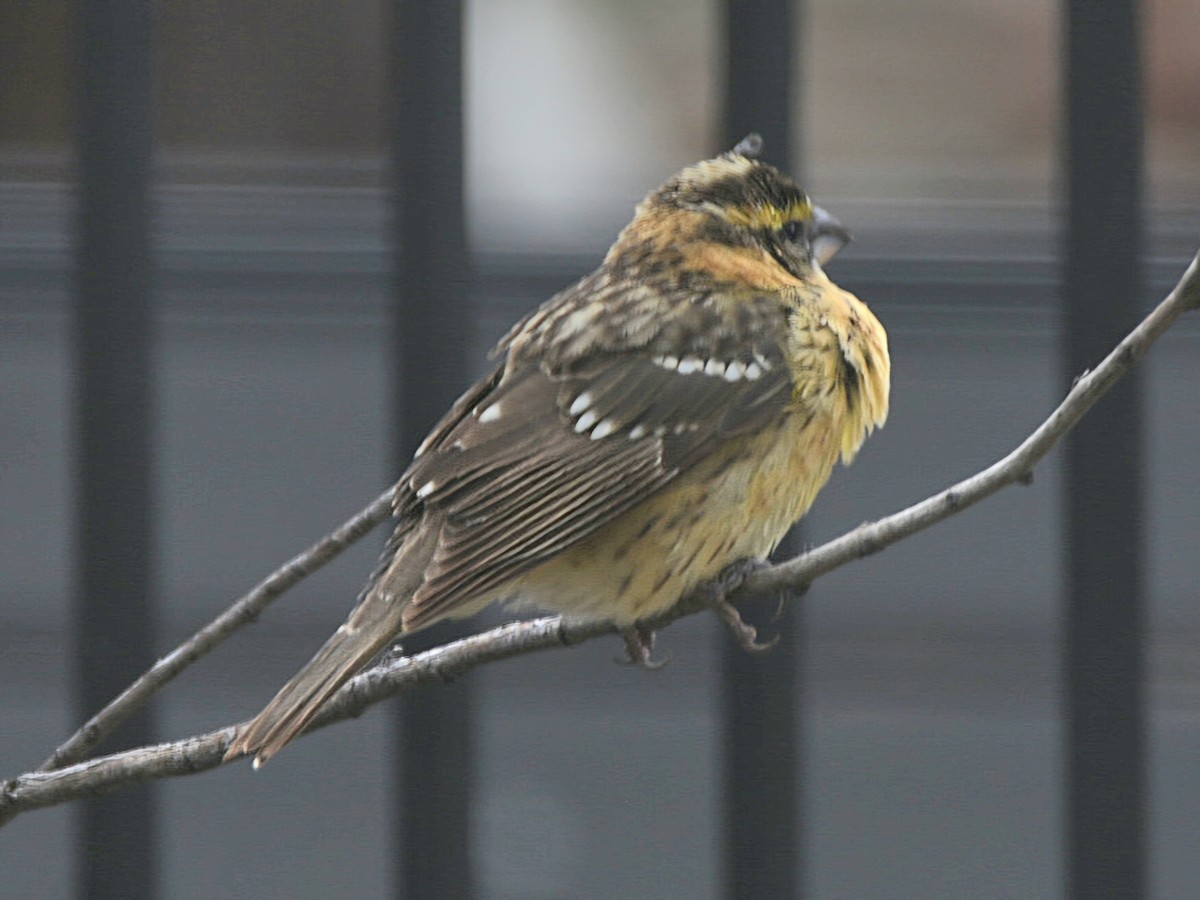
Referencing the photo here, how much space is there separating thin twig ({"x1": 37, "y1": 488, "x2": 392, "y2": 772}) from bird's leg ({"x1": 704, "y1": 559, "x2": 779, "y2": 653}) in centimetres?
49

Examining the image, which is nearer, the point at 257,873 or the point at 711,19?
the point at 257,873

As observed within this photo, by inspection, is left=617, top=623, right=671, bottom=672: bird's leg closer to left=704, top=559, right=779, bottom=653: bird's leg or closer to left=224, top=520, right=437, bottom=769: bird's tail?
left=704, top=559, right=779, bottom=653: bird's leg

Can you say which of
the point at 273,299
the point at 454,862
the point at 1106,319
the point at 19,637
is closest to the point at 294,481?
the point at 273,299

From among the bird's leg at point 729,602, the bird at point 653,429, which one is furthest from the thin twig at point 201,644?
the bird's leg at point 729,602

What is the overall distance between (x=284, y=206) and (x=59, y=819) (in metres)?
1.36

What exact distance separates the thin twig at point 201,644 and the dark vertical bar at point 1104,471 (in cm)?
177

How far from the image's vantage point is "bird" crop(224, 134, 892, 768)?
215cm

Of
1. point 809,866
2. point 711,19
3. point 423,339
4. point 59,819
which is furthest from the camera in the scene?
point 711,19

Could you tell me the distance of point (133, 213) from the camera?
10.4ft

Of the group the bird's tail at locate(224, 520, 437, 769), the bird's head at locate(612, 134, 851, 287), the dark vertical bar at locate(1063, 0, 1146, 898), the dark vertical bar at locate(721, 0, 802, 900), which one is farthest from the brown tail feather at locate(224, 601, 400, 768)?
the dark vertical bar at locate(1063, 0, 1146, 898)

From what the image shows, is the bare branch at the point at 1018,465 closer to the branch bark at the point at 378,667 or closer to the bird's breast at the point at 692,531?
the branch bark at the point at 378,667

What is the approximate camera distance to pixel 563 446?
2295 mm

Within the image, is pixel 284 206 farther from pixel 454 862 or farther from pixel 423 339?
pixel 454 862

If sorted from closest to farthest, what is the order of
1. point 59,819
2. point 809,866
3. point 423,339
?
point 423,339 → point 809,866 → point 59,819
